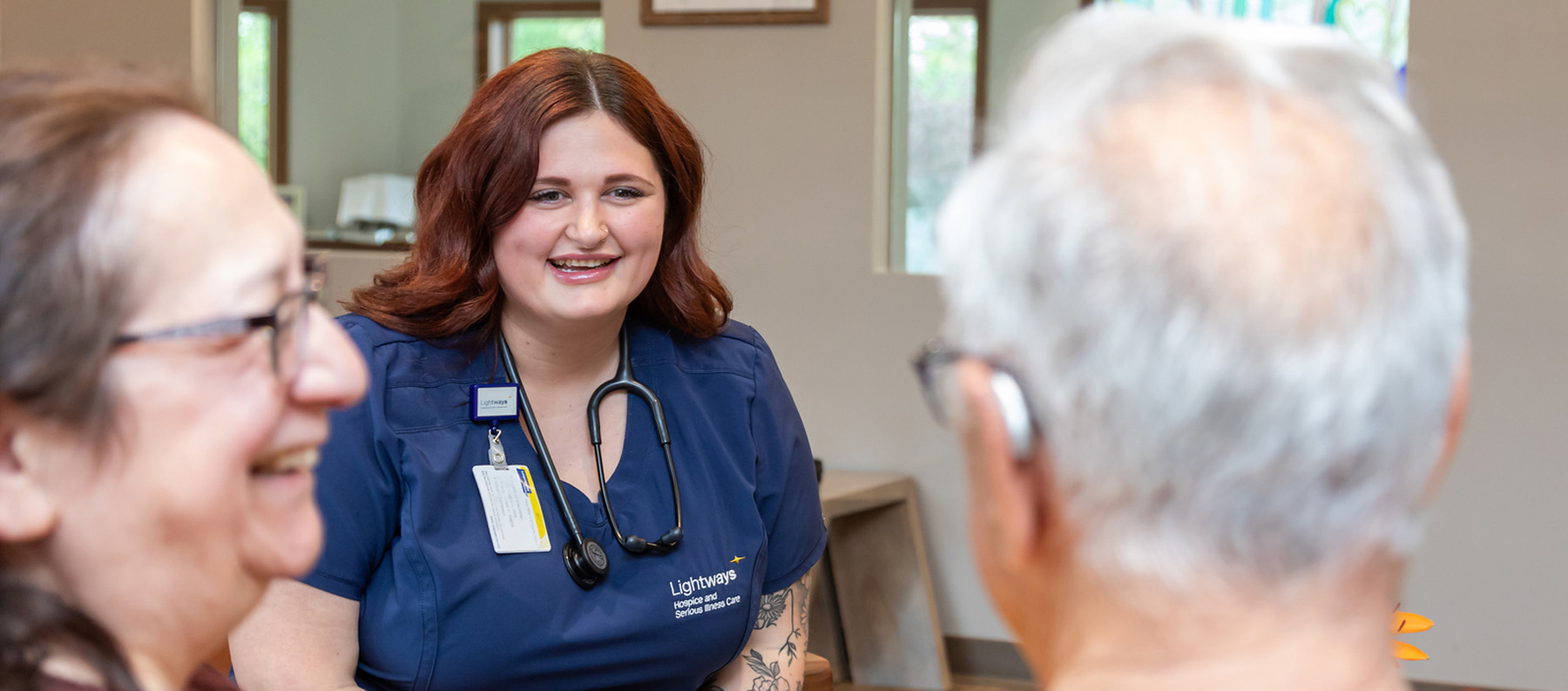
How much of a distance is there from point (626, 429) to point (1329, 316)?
126 centimetres

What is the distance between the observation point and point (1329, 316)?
649mm

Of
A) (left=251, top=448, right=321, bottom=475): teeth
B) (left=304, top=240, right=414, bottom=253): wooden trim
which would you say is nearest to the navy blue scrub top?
(left=251, top=448, right=321, bottom=475): teeth

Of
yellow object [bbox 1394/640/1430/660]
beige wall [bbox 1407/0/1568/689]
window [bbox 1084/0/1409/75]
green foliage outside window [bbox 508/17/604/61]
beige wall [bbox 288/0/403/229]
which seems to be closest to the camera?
yellow object [bbox 1394/640/1430/660]

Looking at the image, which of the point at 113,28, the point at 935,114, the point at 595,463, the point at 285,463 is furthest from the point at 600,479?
the point at 113,28

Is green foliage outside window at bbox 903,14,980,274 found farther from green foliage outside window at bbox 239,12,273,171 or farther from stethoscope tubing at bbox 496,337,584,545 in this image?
green foliage outside window at bbox 239,12,273,171

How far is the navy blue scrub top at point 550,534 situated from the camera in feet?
5.19

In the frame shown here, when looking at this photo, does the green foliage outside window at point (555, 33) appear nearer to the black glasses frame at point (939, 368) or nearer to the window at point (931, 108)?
the window at point (931, 108)

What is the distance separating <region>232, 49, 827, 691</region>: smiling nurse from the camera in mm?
1584

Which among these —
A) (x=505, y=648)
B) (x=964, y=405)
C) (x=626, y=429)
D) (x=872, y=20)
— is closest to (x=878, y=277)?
(x=872, y=20)

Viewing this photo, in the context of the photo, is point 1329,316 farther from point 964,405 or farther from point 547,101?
point 547,101

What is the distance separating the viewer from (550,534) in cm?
166

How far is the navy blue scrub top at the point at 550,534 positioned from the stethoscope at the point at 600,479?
0.01 meters

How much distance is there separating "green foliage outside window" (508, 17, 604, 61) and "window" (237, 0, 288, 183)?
37.0 inches

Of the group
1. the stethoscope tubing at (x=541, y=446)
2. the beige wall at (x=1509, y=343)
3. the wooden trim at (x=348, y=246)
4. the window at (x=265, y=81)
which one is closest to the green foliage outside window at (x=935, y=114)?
the beige wall at (x=1509, y=343)
